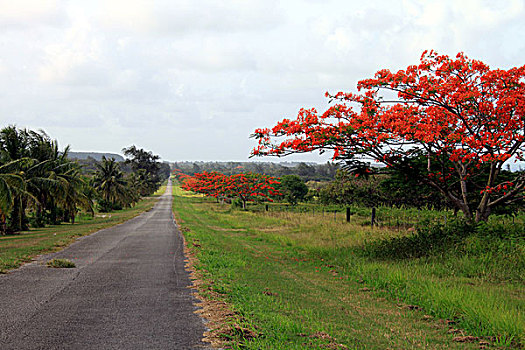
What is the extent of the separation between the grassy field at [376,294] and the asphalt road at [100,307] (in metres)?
0.83

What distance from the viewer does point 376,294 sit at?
844 centimetres

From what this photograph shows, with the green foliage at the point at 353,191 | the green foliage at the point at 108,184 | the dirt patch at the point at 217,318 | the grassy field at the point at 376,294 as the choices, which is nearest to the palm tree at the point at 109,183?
the green foliage at the point at 108,184

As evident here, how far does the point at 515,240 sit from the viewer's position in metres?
10.2

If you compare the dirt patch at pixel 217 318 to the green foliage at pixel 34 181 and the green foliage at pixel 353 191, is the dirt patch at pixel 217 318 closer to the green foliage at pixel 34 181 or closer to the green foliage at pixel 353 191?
the green foliage at pixel 34 181

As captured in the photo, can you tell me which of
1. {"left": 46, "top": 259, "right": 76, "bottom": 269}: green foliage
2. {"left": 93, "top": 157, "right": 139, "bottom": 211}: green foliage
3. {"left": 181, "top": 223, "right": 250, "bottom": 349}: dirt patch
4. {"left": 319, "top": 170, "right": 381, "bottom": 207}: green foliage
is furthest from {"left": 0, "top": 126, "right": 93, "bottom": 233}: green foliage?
{"left": 319, "top": 170, "right": 381, "bottom": 207}: green foliage

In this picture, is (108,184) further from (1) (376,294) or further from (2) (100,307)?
(1) (376,294)

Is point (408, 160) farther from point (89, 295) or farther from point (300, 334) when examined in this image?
point (89, 295)

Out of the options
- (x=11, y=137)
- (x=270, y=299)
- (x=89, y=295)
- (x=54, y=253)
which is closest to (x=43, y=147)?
(x=11, y=137)

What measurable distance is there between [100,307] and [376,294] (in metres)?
5.43

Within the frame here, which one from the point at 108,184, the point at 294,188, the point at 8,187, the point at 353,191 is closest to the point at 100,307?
the point at 8,187

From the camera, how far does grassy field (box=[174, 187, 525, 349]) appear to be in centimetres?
554

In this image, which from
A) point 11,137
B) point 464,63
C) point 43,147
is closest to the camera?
point 464,63

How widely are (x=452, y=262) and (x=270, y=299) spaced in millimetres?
5202

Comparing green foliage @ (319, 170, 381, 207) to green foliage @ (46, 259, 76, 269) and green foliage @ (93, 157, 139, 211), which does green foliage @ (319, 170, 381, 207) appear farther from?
green foliage @ (93, 157, 139, 211)
